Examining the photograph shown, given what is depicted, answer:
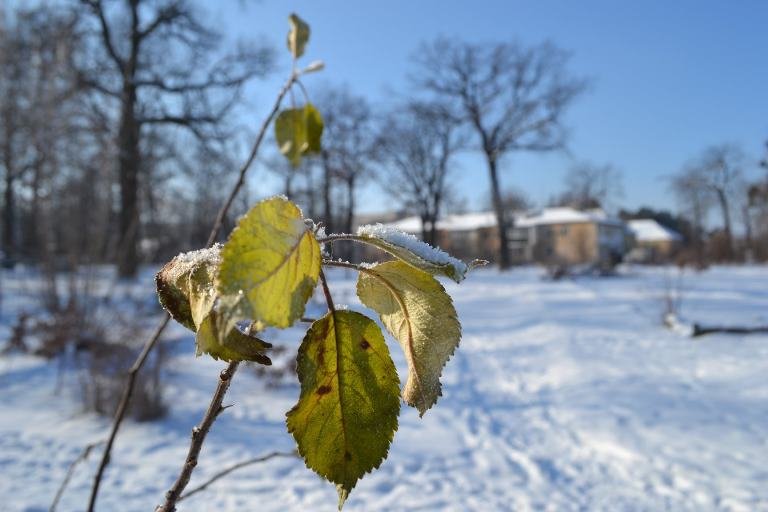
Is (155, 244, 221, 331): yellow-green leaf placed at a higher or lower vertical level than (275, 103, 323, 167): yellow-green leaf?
lower

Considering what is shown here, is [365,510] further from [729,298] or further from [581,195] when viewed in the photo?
[581,195]

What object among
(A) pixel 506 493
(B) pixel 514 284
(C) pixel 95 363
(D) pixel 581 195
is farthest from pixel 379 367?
(D) pixel 581 195

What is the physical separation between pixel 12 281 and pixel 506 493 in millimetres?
10646

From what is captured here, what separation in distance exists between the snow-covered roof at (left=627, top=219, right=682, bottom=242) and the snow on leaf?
149ft

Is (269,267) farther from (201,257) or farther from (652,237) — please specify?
(652,237)

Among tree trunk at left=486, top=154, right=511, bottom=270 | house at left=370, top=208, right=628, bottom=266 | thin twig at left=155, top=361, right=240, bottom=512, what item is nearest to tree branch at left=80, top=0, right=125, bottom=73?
thin twig at left=155, top=361, right=240, bottom=512

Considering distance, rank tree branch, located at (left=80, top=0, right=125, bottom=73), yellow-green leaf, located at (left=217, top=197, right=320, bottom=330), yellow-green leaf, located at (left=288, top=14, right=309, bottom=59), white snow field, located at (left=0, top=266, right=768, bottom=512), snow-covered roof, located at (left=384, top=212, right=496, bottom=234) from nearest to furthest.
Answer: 1. yellow-green leaf, located at (left=217, top=197, right=320, bottom=330)
2. yellow-green leaf, located at (left=288, top=14, right=309, bottom=59)
3. white snow field, located at (left=0, top=266, right=768, bottom=512)
4. tree branch, located at (left=80, top=0, right=125, bottom=73)
5. snow-covered roof, located at (left=384, top=212, right=496, bottom=234)

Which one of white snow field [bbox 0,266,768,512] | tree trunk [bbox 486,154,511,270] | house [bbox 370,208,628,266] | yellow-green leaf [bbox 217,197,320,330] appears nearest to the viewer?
yellow-green leaf [bbox 217,197,320,330]

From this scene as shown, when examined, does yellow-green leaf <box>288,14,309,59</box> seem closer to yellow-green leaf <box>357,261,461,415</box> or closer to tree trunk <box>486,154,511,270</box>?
yellow-green leaf <box>357,261,461,415</box>

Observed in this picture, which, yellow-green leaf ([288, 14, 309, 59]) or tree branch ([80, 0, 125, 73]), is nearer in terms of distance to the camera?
yellow-green leaf ([288, 14, 309, 59])

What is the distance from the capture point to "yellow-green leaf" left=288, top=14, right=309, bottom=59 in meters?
0.39

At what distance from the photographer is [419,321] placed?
9.7 inches

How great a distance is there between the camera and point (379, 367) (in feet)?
0.79

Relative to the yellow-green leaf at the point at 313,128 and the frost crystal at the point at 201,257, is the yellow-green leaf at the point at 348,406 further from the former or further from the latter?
the yellow-green leaf at the point at 313,128
